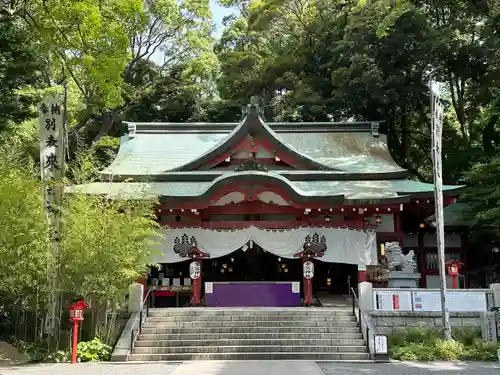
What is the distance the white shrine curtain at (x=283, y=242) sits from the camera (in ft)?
45.6

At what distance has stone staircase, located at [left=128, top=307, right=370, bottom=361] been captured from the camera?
34.1ft

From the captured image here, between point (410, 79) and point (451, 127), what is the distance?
183 inches

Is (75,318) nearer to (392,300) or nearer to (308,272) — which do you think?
(308,272)

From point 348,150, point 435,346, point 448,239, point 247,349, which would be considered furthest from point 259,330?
point 448,239

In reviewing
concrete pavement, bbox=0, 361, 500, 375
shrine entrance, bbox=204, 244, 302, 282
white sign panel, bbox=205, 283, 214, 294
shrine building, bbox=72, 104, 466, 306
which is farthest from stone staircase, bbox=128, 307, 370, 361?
shrine entrance, bbox=204, 244, 302, 282

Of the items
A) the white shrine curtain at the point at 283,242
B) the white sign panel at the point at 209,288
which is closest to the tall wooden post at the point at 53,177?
the white shrine curtain at the point at 283,242

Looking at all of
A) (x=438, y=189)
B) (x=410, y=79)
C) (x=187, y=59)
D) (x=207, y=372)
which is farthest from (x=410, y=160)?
(x=207, y=372)

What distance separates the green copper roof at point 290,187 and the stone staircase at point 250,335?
3.15m

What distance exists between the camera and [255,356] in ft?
33.8

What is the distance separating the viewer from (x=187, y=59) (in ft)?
86.8

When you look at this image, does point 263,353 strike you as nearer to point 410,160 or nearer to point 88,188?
point 88,188

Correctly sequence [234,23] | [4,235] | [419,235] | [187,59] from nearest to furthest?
[4,235], [419,235], [187,59], [234,23]

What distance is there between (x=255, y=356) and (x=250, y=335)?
83 cm

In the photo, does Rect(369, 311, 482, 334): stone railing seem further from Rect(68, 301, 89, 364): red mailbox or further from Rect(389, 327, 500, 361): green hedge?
Rect(68, 301, 89, 364): red mailbox
